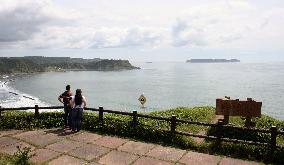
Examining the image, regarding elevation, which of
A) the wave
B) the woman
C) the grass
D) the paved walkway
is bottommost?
the wave

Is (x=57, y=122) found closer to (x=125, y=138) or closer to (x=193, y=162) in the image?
(x=125, y=138)

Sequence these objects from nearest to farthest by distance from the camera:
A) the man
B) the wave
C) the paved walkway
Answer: the paved walkway → the man → the wave

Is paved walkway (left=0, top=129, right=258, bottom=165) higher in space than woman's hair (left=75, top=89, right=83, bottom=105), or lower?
lower

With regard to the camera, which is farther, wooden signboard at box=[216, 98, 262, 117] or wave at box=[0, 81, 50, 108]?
wave at box=[0, 81, 50, 108]

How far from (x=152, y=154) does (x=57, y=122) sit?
6566 mm

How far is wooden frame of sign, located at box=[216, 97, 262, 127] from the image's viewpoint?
A: 14922mm

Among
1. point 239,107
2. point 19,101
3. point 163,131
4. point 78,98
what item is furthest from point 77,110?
point 19,101

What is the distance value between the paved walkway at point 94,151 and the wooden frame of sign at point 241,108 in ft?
14.0

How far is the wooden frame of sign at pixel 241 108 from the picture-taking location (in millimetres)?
14922

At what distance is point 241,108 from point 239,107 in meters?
→ 0.11

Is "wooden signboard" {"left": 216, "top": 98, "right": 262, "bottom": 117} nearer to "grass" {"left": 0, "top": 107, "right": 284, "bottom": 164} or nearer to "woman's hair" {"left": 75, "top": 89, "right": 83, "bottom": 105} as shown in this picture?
"grass" {"left": 0, "top": 107, "right": 284, "bottom": 164}

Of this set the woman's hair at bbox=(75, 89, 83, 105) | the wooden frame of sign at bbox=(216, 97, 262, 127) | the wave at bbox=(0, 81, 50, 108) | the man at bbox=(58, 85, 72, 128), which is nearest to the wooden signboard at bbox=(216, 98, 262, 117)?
the wooden frame of sign at bbox=(216, 97, 262, 127)

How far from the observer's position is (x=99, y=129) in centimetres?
1512

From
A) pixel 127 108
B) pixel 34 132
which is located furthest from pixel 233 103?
pixel 127 108
